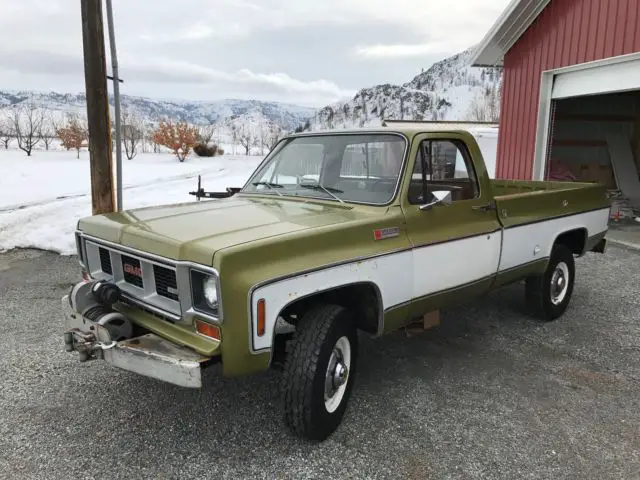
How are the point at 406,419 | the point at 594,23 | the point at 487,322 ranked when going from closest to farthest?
1. the point at 406,419
2. the point at 487,322
3. the point at 594,23

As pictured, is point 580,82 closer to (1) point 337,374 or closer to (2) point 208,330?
(1) point 337,374

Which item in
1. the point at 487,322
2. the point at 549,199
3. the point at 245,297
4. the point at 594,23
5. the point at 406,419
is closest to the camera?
the point at 245,297

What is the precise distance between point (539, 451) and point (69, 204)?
11124 mm

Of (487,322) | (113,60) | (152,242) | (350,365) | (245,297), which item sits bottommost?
(487,322)

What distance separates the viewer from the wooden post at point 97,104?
6980 mm

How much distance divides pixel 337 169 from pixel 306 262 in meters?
1.39

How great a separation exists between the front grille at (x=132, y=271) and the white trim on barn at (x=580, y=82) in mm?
8485

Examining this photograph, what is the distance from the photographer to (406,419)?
3.52m

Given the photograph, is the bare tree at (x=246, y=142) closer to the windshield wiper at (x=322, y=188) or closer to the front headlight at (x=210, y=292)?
the windshield wiper at (x=322, y=188)

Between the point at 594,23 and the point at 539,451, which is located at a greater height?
the point at 594,23

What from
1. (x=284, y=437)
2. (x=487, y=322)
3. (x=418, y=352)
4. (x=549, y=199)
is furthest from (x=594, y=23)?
(x=284, y=437)

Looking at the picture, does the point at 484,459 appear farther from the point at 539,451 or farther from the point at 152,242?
the point at 152,242

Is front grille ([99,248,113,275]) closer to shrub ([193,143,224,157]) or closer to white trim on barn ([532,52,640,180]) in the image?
white trim on barn ([532,52,640,180])

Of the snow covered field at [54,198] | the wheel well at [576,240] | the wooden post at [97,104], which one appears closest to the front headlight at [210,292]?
the wheel well at [576,240]
